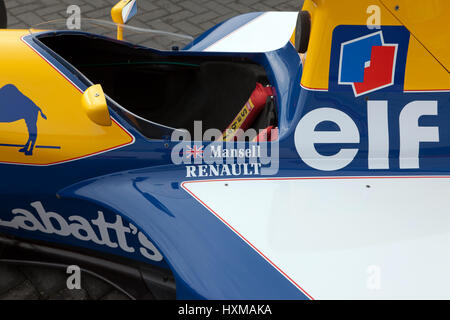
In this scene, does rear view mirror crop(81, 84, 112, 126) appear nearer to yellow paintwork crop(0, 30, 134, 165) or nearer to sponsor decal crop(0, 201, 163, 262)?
yellow paintwork crop(0, 30, 134, 165)

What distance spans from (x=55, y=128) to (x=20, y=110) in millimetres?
170

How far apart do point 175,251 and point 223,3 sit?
3.63 m

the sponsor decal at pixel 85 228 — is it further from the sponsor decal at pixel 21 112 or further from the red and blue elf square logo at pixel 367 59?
the red and blue elf square logo at pixel 367 59

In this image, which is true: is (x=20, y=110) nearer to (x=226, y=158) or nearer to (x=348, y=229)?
(x=226, y=158)

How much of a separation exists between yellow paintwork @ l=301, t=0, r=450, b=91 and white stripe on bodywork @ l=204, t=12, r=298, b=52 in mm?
728

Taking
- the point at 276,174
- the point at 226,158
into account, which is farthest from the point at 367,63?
the point at 226,158

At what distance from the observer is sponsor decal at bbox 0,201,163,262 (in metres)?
1.93

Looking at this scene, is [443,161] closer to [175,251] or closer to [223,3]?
[175,251]

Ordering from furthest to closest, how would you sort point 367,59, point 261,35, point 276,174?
point 261,35, point 276,174, point 367,59

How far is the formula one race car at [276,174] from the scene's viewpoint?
1601 mm

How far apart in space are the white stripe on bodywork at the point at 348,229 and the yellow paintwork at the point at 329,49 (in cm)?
39

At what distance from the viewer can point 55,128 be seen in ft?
6.03

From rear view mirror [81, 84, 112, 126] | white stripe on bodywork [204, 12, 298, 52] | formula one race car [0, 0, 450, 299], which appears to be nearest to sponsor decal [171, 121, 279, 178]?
formula one race car [0, 0, 450, 299]

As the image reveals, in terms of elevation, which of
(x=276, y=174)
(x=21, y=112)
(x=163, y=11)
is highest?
(x=163, y=11)
